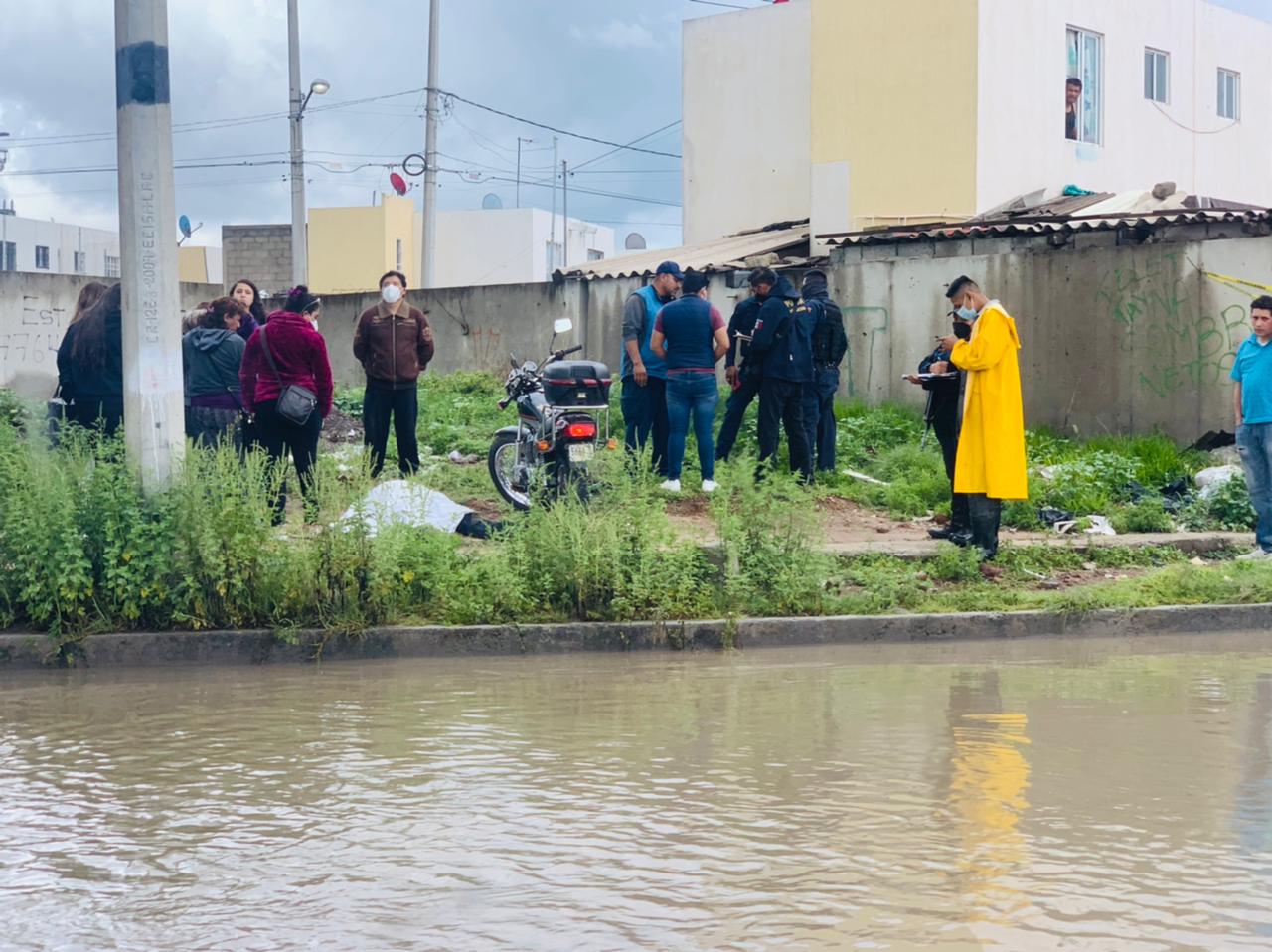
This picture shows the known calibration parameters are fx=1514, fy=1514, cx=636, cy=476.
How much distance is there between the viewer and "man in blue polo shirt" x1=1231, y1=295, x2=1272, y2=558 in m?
10.5

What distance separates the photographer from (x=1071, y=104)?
25.0 meters

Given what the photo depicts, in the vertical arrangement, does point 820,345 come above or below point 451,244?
below

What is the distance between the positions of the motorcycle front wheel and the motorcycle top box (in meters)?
0.91

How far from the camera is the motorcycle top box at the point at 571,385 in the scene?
35.4ft

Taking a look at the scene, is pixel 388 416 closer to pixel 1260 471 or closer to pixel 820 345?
pixel 820 345

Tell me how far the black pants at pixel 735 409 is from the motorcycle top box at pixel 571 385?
186 centimetres

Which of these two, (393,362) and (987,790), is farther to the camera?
(393,362)

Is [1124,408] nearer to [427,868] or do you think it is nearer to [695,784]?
[695,784]

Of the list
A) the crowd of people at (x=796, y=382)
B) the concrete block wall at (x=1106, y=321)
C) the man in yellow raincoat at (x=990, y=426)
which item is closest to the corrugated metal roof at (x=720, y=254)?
the concrete block wall at (x=1106, y=321)

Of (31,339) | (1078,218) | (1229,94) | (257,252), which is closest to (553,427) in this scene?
(1078,218)

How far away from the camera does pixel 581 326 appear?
2298cm

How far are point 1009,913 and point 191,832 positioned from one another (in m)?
2.52

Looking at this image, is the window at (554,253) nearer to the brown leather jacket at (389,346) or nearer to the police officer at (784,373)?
the police officer at (784,373)

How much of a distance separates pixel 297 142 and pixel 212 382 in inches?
817
